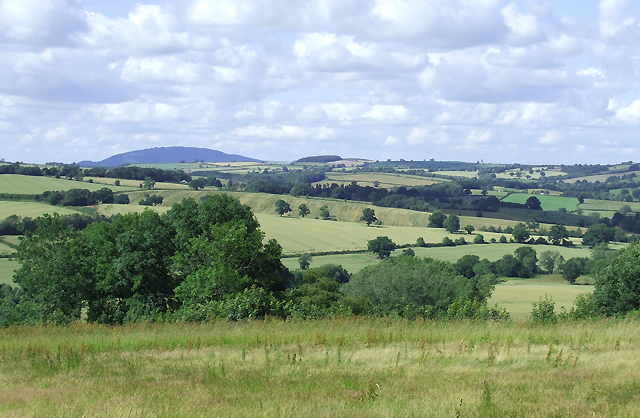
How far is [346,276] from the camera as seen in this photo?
276 ft

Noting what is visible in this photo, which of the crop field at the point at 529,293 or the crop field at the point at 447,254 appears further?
the crop field at the point at 447,254

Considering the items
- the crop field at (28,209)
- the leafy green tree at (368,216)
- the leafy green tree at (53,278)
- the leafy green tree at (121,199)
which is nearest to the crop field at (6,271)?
the crop field at (28,209)

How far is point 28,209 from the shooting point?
10194cm

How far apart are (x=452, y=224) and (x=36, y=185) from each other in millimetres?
88840

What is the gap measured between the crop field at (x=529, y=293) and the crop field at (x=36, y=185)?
90.2 metres

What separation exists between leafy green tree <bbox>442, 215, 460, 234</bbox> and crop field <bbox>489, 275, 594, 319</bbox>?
38.0 metres

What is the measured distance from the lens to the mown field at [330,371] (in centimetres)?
898

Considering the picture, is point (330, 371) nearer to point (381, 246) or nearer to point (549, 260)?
point (381, 246)

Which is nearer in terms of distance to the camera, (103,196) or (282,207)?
(103,196)

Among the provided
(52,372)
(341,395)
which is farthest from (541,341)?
(52,372)

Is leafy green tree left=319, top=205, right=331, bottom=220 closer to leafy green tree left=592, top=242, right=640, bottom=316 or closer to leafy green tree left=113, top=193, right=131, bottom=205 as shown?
leafy green tree left=113, top=193, right=131, bottom=205

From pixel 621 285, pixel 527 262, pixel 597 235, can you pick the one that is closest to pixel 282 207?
pixel 527 262

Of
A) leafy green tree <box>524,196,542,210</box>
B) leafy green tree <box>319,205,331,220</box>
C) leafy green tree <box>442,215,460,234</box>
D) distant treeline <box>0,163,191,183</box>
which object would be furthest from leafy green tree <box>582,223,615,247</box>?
distant treeline <box>0,163,191,183</box>

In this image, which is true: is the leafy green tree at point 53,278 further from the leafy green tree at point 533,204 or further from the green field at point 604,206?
the green field at point 604,206
